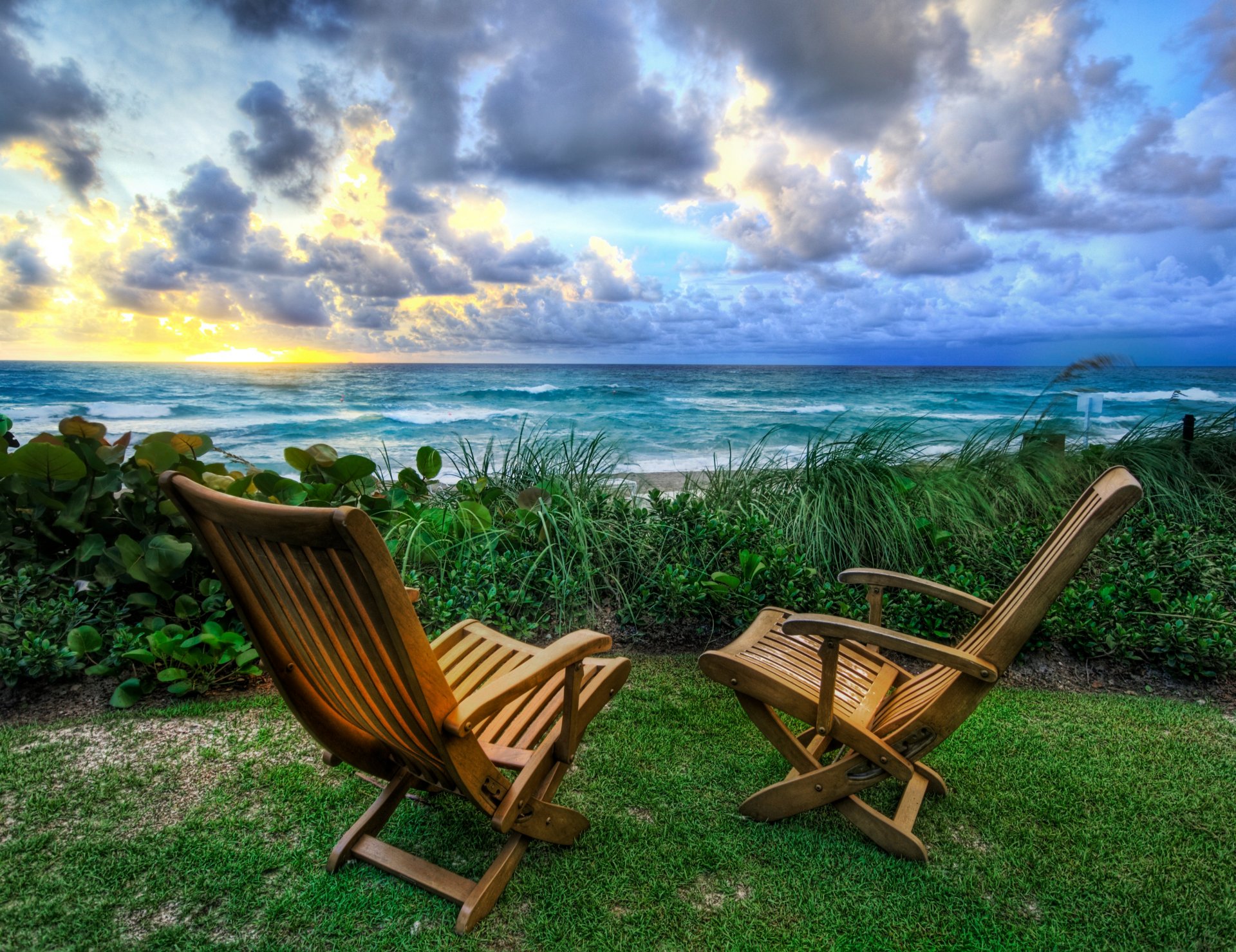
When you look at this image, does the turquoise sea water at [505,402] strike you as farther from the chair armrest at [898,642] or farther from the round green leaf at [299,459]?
the chair armrest at [898,642]

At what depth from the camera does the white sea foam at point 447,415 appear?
931 inches

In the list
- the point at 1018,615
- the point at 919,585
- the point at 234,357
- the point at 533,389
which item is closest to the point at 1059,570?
the point at 1018,615

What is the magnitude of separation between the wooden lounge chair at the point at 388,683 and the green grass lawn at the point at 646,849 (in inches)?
6.1

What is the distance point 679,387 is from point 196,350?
22749 millimetres

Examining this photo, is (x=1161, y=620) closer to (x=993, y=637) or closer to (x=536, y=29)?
(x=993, y=637)

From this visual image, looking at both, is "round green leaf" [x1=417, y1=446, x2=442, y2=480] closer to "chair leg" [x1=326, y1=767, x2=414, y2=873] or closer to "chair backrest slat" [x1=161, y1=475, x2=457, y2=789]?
"chair leg" [x1=326, y1=767, x2=414, y2=873]

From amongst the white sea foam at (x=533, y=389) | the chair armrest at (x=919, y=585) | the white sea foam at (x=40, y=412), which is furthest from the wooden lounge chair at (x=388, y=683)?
the white sea foam at (x=40, y=412)

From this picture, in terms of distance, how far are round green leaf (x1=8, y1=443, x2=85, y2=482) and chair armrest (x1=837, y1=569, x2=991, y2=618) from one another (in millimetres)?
3864

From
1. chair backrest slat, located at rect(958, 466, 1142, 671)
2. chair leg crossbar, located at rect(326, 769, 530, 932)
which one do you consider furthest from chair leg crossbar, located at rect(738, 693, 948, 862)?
chair leg crossbar, located at rect(326, 769, 530, 932)

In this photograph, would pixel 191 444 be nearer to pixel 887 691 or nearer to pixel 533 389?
pixel 887 691

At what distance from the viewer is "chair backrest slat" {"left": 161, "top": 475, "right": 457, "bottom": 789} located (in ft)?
4.42

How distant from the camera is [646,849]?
2.08 m

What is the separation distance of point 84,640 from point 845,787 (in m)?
3.41

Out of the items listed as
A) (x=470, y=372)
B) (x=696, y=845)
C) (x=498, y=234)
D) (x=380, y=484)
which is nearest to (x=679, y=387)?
(x=498, y=234)
